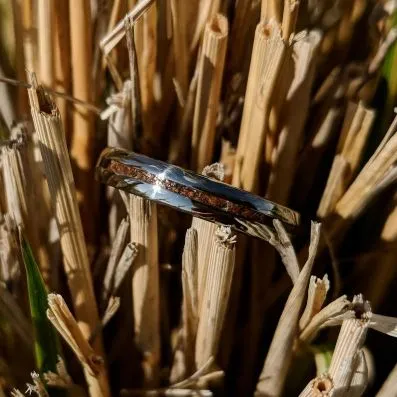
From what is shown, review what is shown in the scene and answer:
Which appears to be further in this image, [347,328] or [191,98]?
[191,98]

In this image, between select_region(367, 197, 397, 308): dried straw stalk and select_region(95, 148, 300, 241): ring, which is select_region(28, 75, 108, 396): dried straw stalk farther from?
select_region(367, 197, 397, 308): dried straw stalk

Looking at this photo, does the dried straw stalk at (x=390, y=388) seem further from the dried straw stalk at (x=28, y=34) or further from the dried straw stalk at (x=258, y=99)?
the dried straw stalk at (x=28, y=34)

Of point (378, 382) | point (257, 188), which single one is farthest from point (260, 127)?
point (378, 382)

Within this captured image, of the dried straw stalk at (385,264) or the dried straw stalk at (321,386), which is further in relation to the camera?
the dried straw stalk at (385,264)

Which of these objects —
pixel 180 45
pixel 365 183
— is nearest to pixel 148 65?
pixel 180 45

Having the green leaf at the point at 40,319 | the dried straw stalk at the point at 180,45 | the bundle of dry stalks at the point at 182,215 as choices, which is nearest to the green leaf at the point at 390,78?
the bundle of dry stalks at the point at 182,215

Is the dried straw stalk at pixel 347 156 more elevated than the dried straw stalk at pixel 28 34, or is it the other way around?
the dried straw stalk at pixel 28 34

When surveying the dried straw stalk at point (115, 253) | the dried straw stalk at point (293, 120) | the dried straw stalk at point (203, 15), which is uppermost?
the dried straw stalk at point (203, 15)

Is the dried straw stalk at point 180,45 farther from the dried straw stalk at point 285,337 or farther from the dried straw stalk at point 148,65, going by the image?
the dried straw stalk at point 285,337

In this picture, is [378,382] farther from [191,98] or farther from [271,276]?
[191,98]
